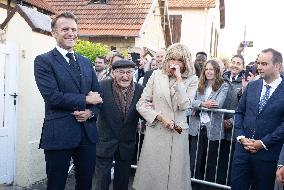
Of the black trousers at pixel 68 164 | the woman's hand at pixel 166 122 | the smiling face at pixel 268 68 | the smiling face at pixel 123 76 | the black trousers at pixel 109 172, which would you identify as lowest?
the black trousers at pixel 109 172

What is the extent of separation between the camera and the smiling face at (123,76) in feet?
14.3

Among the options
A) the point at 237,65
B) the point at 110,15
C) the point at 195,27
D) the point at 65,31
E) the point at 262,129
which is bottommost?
the point at 262,129

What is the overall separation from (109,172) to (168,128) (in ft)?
3.09

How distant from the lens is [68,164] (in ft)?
12.2

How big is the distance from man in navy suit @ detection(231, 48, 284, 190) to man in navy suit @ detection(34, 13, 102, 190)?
1767 mm

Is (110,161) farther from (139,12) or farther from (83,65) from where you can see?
(139,12)

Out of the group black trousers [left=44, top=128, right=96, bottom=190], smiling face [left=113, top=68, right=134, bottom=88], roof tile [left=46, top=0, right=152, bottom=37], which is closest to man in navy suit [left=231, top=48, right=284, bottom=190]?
smiling face [left=113, top=68, right=134, bottom=88]

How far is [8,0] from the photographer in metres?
11.4

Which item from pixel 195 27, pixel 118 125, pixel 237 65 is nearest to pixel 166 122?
pixel 118 125

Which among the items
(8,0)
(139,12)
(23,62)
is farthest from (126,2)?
(23,62)

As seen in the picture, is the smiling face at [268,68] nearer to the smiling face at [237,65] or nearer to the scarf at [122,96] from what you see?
the scarf at [122,96]

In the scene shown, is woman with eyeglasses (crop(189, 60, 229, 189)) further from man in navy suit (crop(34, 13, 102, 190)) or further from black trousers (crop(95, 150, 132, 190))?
man in navy suit (crop(34, 13, 102, 190))

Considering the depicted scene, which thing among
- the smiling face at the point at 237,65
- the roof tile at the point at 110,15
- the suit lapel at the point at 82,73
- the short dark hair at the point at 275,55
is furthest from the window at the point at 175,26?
the suit lapel at the point at 82,73

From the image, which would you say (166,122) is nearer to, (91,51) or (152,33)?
(91,51)
